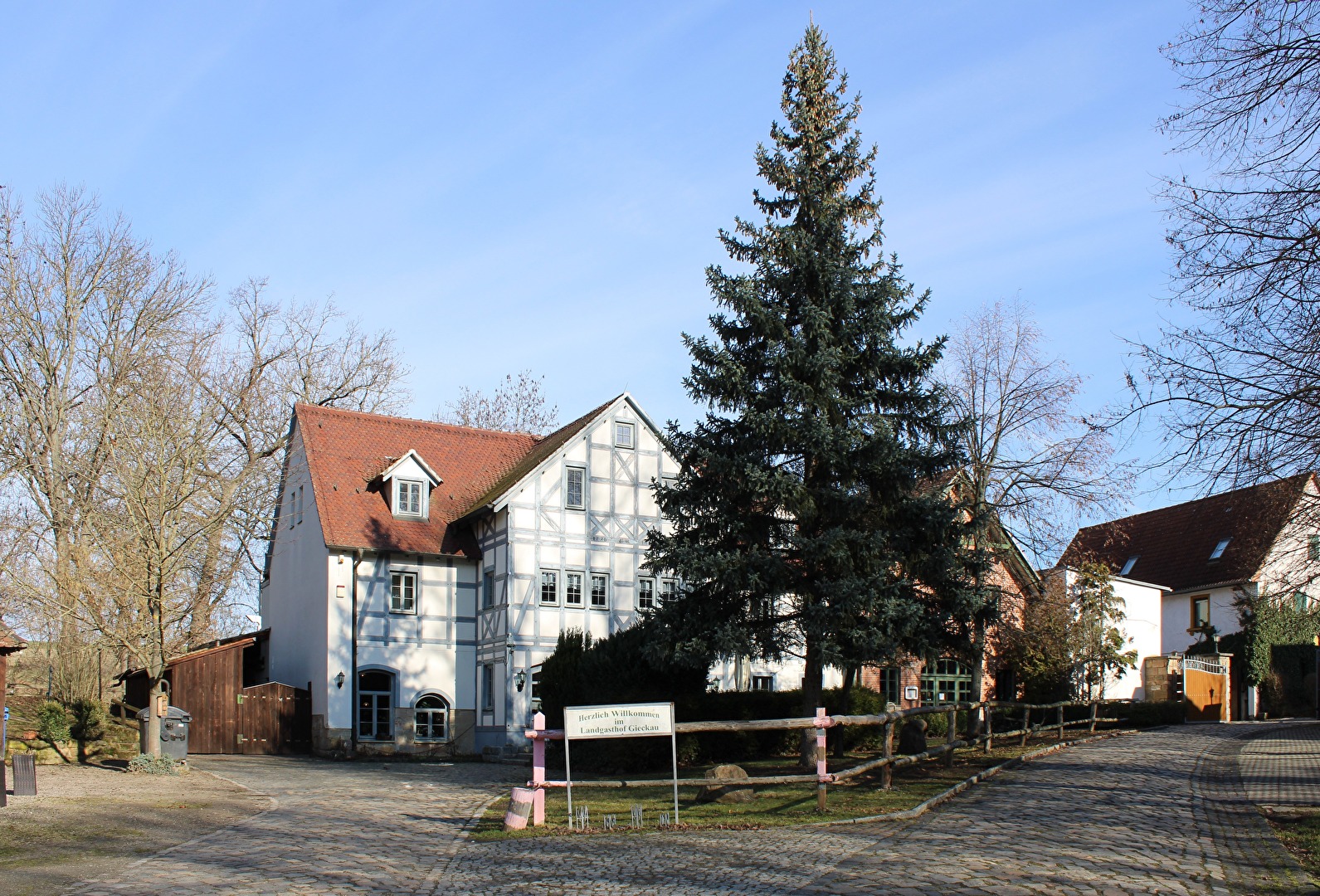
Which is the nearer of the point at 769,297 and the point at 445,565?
the point at 769,297

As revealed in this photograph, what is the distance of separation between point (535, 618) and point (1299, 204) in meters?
24.7

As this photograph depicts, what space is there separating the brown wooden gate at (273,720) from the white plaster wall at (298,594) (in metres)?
0.54

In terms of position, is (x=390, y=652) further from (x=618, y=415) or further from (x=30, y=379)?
(x=30, y=379)

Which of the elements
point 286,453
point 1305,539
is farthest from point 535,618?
point 1305,539

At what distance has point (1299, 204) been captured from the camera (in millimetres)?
11781

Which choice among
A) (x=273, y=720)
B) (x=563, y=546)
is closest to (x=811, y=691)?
(x=563, y=546)

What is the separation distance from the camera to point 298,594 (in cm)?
3503

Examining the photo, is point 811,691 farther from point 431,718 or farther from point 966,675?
point 966,675

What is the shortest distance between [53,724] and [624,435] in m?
17.0

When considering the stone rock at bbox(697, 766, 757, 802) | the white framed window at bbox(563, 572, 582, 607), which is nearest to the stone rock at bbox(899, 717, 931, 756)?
the stone rock at bbox(697, 766, 757, 802)

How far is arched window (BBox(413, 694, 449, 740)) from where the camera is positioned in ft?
109

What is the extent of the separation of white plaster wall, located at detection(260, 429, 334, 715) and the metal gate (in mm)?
24456

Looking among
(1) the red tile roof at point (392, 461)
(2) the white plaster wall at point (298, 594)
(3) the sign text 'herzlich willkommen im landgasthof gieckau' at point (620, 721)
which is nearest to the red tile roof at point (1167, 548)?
(1) the red tile roof at point (392, 461)

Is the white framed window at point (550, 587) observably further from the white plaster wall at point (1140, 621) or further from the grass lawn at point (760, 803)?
the white plaster wall at point (1140, 621)
